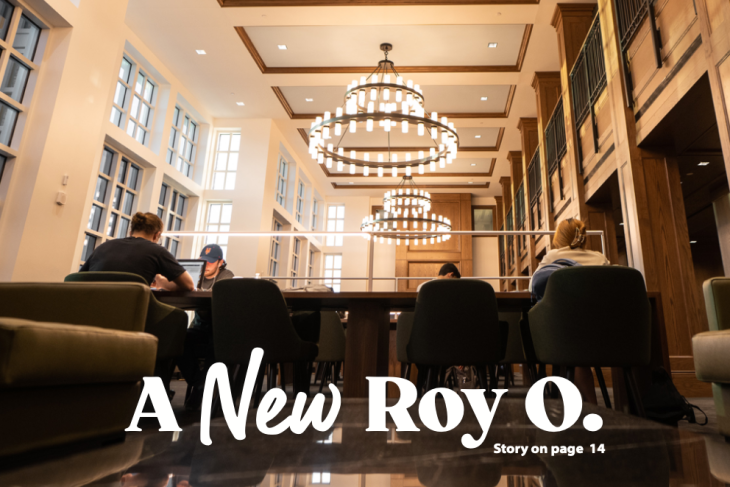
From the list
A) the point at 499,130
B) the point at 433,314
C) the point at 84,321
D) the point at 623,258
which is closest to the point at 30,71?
the point at 84,321

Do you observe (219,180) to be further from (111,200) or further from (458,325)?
(458,325)

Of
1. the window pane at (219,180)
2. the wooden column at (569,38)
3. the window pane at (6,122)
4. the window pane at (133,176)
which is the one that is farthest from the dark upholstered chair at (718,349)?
the window pane at (219,180)

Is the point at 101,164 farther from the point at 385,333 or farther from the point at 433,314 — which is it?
the point at 433,314

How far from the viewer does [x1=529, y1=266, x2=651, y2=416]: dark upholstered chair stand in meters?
1.98

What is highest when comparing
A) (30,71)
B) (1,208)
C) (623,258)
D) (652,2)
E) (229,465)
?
(652,2)

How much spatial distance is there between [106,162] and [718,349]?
273 inches

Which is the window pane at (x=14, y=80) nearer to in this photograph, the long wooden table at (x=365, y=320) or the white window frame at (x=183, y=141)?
the long wooden table at (x=365, y=320)

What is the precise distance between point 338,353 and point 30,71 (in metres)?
3.98

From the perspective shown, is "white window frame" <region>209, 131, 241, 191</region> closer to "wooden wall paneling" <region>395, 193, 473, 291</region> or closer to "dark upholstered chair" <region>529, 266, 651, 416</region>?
"wooden wall paneling" <region>395, 193, 473, 291</region>

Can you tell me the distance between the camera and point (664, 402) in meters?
2.05

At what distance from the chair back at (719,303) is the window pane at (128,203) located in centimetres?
698

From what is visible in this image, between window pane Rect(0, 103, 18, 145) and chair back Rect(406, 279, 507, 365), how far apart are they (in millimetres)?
4253

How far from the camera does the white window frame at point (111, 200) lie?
6156mm

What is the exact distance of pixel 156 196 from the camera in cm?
726
